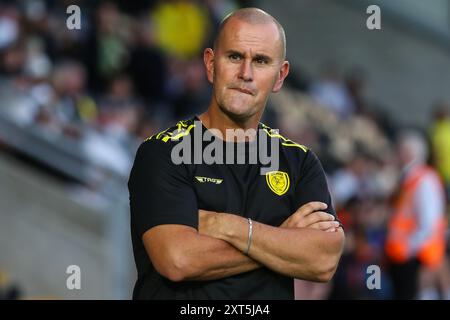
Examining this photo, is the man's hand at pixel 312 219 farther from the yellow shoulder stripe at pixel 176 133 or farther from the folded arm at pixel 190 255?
the yellow shoulder stripe at pixel 176 133

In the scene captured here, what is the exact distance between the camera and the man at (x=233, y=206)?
160 inches

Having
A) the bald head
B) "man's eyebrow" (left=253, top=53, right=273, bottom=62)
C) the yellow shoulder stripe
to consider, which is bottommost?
the yellow shoulder stripe

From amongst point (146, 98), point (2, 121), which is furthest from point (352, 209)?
point (2, 121)

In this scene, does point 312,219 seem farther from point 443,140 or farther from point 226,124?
point 443,140

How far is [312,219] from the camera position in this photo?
4.23m

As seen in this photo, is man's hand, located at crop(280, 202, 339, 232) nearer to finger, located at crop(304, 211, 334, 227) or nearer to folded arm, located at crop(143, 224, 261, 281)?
finger, located at crop(304, 211, 334, 227)

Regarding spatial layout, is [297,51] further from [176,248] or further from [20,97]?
[176,248]

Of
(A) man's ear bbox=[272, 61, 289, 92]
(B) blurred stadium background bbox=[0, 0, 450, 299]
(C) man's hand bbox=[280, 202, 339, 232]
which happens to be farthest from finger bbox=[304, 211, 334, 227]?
(B) blurred stadium background bbox=[0, 0, 450, 299]

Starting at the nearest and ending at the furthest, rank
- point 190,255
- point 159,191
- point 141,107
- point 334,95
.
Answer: point 190,255, point 159,191, point 141,107, point 334,95

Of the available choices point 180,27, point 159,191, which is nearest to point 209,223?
point 159,191

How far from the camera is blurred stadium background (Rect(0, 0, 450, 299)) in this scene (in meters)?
9.80

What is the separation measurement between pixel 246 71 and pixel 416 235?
7055 mm

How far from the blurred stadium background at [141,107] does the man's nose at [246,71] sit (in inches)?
131

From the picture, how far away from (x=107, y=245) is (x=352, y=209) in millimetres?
3657
